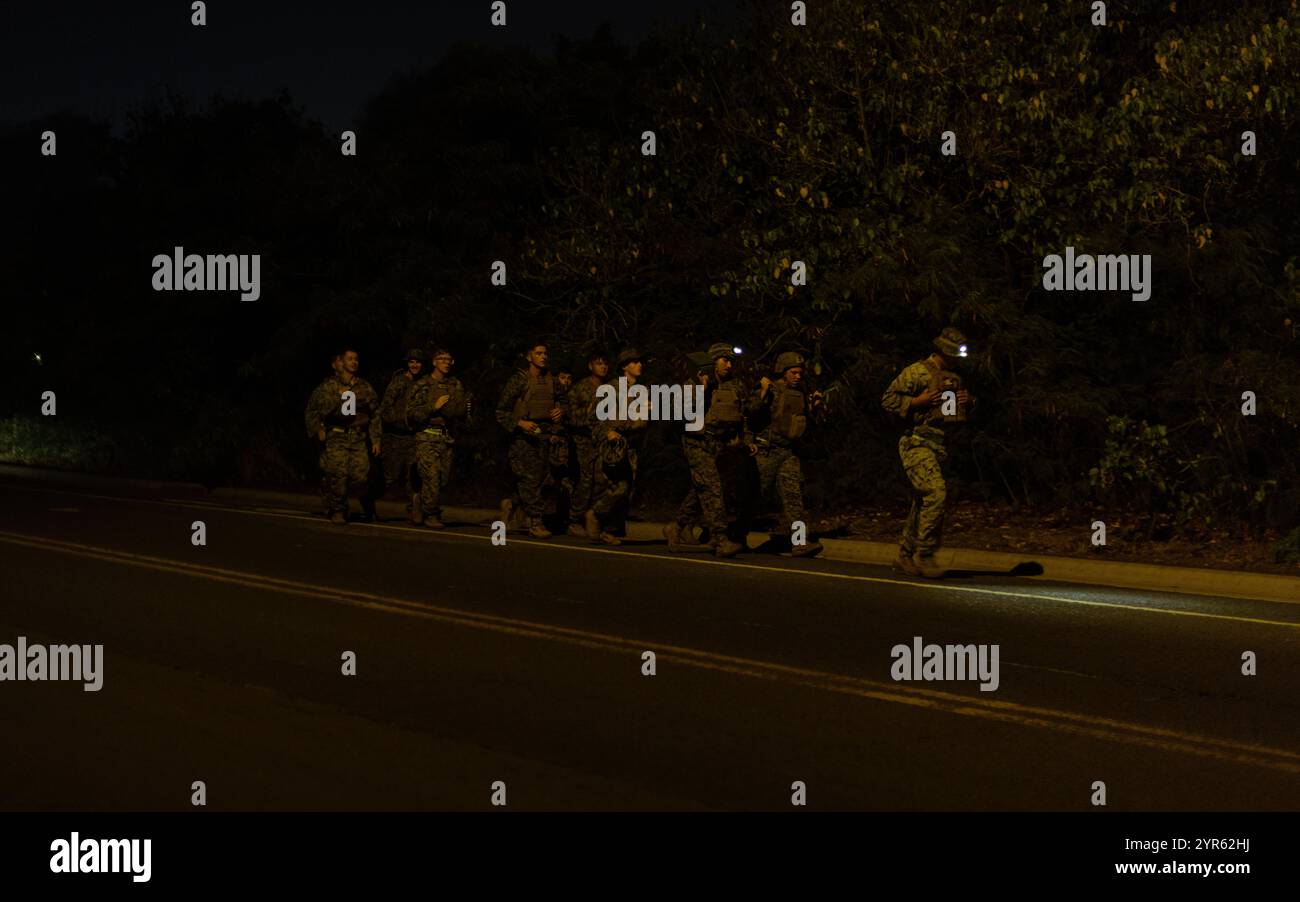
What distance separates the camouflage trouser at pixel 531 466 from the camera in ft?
60.6

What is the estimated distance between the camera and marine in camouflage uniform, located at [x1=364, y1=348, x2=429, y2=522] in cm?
1939

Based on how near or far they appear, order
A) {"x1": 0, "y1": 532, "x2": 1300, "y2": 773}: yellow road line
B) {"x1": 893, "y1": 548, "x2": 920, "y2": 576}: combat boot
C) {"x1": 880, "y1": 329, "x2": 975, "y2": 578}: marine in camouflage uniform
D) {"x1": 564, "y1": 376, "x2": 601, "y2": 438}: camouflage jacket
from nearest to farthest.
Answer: {"x1": 0, "y1": 532, "x2": 1300, "y2": 773}: yellow road line, {"x1": 880, "y1": 329, "x2": 975, "y2": 578}: marine in camouflage uniform, {"x1": 893, "y1": 548, "x2": 920, "y2": 576}: combat boot, {"x1": 564, "y1": 376, "x2": 601, "y2": 438}: camouflage jacket

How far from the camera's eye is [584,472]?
18.3 m

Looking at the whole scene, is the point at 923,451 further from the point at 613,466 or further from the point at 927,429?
the point at 613,466

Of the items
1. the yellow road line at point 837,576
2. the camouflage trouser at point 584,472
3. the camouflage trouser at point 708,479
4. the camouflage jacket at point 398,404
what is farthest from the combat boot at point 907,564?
the camouflage jacket at point 398,404

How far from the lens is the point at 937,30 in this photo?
17641mm

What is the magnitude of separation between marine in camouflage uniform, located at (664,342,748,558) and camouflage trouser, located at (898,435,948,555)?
237cm

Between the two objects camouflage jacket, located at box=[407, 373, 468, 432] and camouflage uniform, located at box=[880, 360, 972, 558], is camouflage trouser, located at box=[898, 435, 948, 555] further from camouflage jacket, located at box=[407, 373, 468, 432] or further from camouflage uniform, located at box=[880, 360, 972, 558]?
camouflage jacket, located at box=[407, 373, 468, 432]

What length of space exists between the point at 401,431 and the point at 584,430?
104 inches

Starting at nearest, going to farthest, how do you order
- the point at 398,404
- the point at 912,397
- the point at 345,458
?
the point at 912,397, the point at 398,404, the point at 345,458

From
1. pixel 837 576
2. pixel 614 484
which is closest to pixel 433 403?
pixel 614 484

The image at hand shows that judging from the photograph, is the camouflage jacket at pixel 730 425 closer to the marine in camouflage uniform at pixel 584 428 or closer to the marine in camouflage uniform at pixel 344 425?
the marine in camouflage uniform at pixel 584 428

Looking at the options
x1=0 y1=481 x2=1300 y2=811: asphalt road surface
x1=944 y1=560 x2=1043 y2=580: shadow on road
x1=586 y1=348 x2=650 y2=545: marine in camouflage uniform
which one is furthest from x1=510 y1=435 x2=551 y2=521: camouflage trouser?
x1=944 y1=560 x2=1043 y2=580: shadow on road

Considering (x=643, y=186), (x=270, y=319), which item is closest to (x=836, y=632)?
(x=643, y=186)
